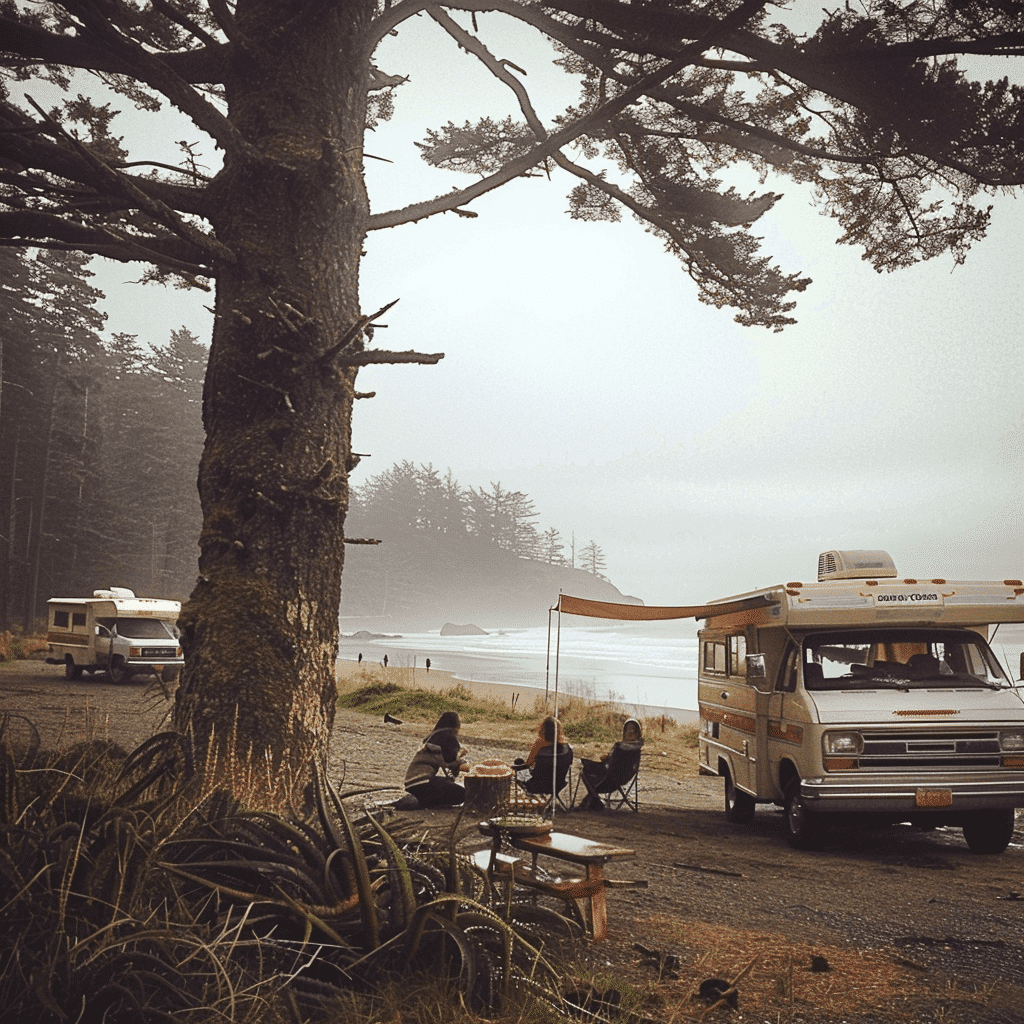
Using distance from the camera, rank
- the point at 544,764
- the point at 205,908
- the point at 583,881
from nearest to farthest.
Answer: the point at 205,908 → the point at 583,881 → the point at 544,764

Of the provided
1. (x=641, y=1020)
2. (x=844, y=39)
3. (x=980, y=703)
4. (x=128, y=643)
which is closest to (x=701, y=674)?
(x=980, y=703)

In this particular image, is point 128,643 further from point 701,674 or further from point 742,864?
point 742,864

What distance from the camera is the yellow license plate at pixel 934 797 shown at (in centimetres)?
891

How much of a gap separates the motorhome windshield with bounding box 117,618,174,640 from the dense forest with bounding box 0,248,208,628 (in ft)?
72.4

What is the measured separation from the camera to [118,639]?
24000mm

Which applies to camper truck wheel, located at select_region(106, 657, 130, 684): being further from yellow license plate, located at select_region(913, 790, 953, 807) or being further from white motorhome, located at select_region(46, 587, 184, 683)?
yellow license plate, located at select_region(913, 790, 953, 807)

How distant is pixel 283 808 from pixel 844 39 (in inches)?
→ 273

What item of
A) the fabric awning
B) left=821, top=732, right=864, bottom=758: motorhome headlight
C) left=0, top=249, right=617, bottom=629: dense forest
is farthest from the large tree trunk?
left=0, top=249, right=617, bottom=629: dense forest

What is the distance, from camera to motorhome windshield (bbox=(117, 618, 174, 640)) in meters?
24.4

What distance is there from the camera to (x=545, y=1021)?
151 inches

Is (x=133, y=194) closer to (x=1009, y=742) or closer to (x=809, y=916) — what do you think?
(x=809, y=916)

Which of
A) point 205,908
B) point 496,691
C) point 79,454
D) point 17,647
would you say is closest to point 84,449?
point 79,454

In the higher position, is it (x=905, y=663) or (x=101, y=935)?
(x=905, y=663)

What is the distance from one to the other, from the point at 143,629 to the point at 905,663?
20385 millimetres
